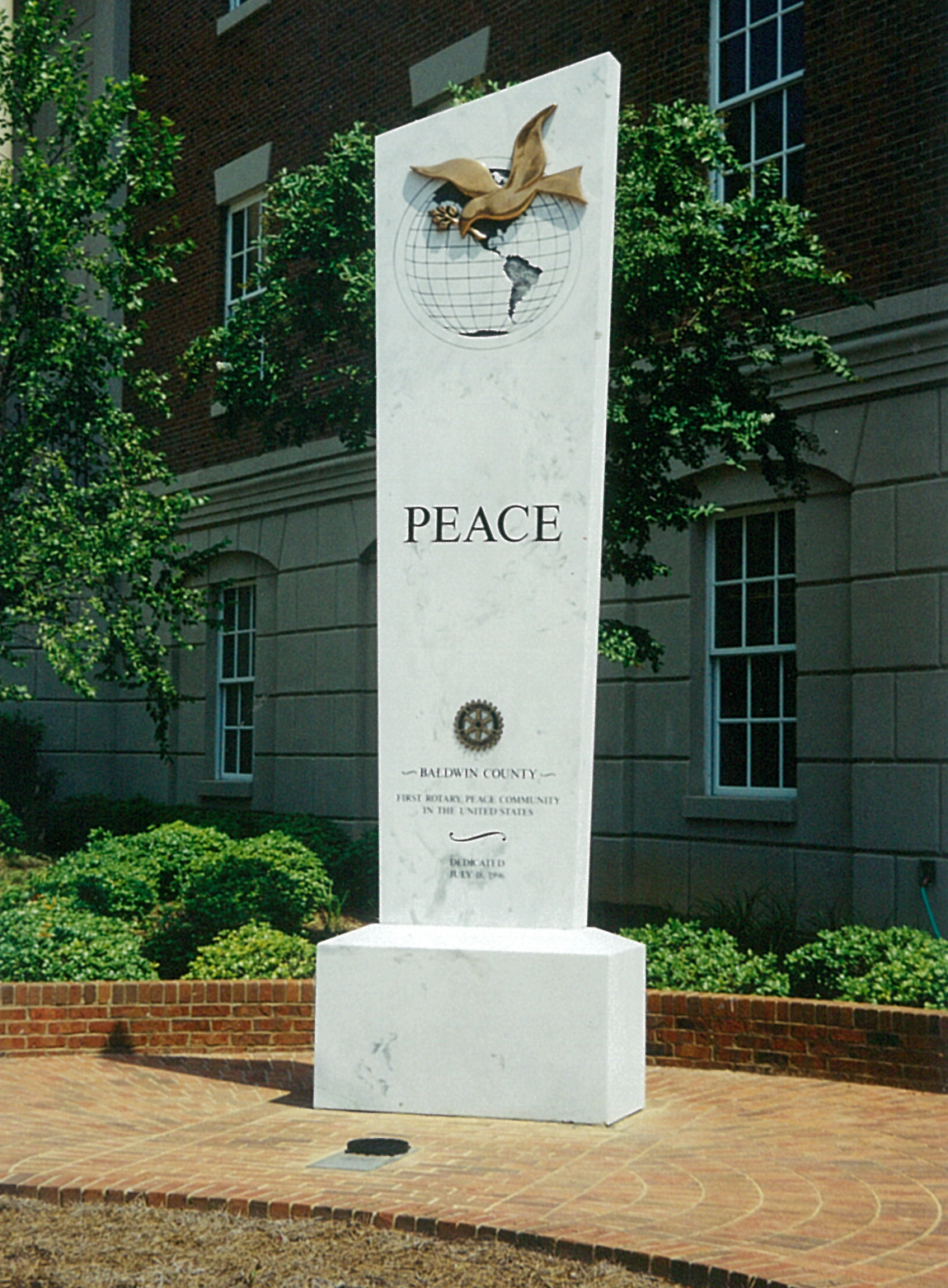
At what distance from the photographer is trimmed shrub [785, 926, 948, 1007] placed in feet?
27.7

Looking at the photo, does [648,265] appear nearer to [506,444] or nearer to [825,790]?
[506,444]

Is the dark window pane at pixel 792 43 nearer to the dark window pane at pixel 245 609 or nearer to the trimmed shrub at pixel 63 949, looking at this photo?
the trimmed shrub at pixel 63 949

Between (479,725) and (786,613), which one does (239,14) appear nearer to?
(786,613)

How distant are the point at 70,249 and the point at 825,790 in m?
8.34

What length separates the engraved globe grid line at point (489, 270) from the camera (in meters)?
7.75

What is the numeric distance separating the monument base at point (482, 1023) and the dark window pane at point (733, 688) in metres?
6.33

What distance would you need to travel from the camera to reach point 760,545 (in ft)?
44.8

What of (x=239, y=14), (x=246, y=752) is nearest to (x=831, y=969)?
(x=246, y=752)

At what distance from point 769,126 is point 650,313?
3894 mm

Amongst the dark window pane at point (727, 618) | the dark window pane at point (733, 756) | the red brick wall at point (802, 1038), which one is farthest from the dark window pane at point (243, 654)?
the red brick wall at point (802, 1038)

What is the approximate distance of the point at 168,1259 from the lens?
5.21 meters

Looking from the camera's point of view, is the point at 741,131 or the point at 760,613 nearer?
the point at 760,613

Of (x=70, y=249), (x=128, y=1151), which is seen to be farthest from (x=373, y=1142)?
(x=70, y=249)

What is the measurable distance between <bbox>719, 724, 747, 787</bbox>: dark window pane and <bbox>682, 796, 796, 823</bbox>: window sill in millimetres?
275
